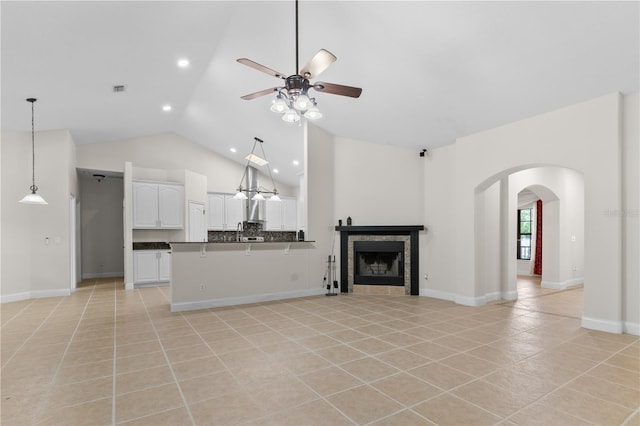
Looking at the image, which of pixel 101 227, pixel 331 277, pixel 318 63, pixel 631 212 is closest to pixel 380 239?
pixel 331 277

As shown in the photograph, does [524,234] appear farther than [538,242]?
Yes

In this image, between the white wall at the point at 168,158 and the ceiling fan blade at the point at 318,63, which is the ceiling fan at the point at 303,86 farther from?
the white wall at the point at 168,158

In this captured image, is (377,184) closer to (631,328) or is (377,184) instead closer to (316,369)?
(631,328)

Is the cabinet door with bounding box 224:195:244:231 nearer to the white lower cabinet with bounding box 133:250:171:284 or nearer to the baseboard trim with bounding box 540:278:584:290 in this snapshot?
the white lower cabinet with bounding box 133:250:171:284

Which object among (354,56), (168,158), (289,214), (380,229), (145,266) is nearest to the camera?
(354,56)

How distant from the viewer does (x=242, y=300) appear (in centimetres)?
591

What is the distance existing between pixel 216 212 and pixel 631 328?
352 inches

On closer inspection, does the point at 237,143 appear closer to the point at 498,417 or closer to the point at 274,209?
the point at 274,209

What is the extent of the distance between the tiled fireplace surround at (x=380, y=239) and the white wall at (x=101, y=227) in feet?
21.5

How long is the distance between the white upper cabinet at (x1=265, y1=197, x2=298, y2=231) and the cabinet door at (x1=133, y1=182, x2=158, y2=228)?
3.16 m

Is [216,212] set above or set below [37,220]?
above

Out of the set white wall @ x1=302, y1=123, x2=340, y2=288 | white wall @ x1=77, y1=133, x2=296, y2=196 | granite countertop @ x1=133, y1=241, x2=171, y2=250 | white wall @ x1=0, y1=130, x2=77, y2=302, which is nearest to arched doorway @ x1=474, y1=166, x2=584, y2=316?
white wall @ x1=302, y1=123, x2=340, y2=288

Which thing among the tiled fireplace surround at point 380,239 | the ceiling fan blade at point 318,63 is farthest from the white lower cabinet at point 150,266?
the ceiling fan blade at point 318,63

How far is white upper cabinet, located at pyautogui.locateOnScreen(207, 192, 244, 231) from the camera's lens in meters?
9.84
